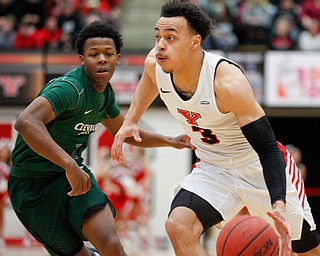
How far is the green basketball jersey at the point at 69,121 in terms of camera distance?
6012 mm

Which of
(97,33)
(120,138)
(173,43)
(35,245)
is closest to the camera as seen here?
(173,43)

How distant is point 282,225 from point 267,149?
601 mm

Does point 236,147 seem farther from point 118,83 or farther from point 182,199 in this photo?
point 118,83

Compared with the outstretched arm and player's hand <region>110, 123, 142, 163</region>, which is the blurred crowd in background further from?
the outstretched arm

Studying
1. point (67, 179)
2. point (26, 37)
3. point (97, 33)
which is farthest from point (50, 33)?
point (67, 179)

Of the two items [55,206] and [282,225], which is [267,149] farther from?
[55,206]

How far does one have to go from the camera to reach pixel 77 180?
567 cm

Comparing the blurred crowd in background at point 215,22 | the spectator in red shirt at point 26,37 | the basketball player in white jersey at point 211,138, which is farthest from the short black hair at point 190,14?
the spectator in red shirt at point 26,37

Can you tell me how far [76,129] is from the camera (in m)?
6.27

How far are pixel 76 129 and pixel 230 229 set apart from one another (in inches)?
59.1

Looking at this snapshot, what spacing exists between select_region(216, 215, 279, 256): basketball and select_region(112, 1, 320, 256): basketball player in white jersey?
202mm

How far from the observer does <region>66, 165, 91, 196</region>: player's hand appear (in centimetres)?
565

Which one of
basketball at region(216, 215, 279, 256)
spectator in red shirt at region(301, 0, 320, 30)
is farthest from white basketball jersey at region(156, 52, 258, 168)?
spectator in red shirt at region(301, 0, 320, 30)

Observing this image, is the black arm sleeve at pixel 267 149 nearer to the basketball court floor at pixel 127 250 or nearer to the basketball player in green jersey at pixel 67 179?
the basketball player in green jersey at pixel 67 179
